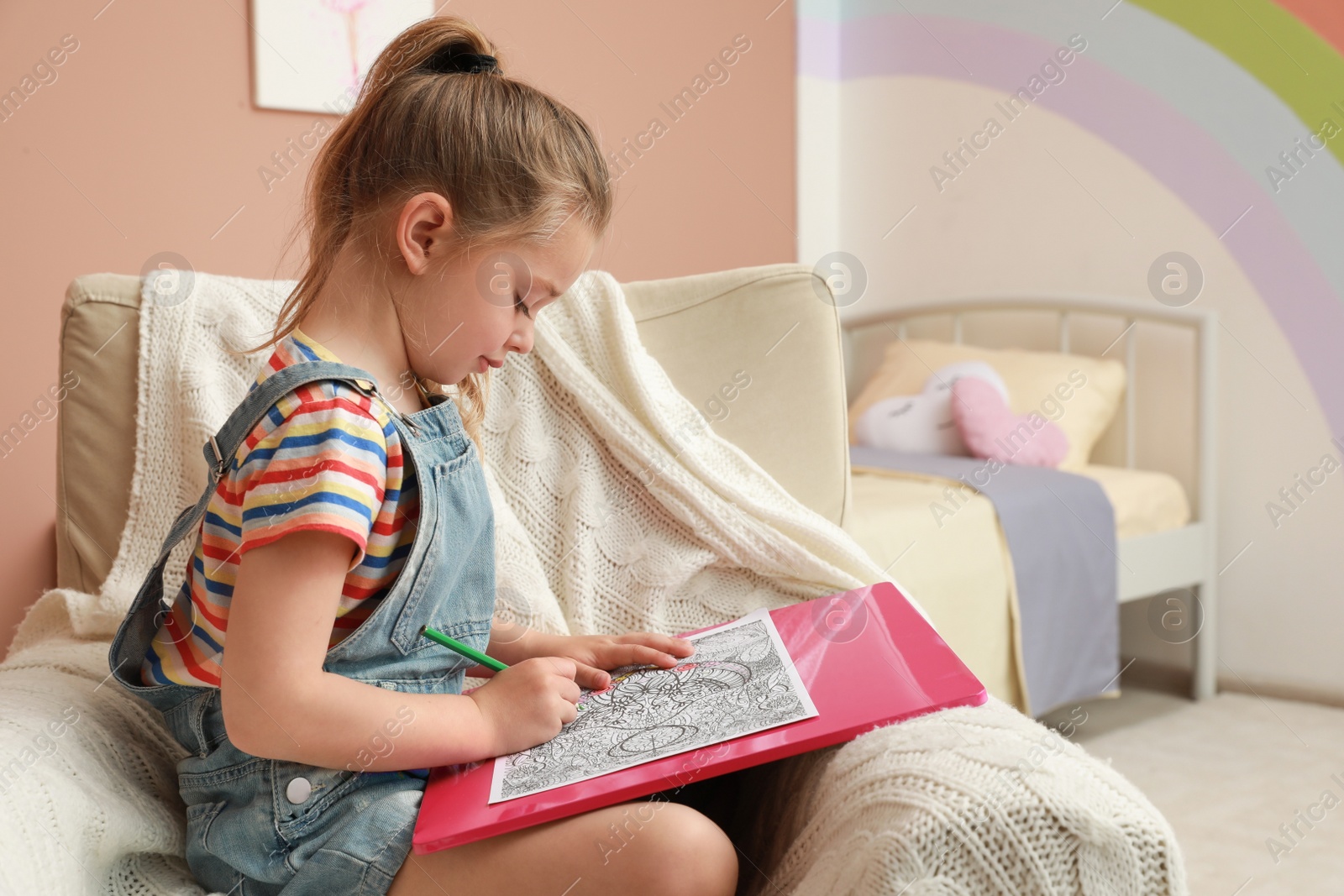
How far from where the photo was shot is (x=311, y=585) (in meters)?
0.62

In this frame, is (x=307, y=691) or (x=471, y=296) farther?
(x=471, y=296)

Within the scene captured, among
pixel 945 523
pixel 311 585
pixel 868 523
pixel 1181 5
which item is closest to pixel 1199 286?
pixel 1181 5

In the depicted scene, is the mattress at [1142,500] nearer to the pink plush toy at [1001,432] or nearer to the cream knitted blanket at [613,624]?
the pink plush toy at [1001,432]

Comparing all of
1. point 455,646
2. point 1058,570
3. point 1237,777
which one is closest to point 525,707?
point 455,646

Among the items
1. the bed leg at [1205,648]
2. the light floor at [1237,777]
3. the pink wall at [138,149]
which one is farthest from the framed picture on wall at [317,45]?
the bed leg at [1205,648]

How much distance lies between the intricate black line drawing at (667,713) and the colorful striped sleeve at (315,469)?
0.17m

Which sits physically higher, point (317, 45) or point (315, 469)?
point (317, 45)

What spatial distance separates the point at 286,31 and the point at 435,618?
61.6 inches

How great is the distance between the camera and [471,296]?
0.72m

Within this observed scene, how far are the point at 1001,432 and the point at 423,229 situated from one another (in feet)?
5.77

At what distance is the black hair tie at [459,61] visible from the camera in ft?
2.59

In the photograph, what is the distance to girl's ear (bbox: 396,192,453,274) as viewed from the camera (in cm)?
70

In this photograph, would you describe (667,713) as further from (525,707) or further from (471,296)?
(471,296)

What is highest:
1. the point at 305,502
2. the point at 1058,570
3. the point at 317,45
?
the point at 317,45
